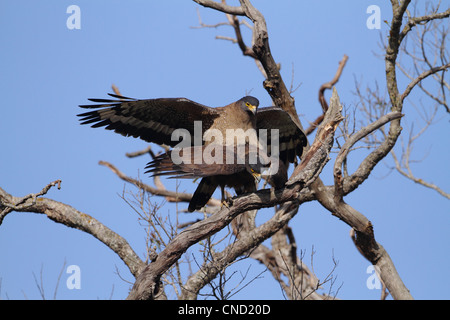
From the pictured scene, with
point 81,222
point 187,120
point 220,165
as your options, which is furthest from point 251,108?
point 81,222

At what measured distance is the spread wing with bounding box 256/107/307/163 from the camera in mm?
6070

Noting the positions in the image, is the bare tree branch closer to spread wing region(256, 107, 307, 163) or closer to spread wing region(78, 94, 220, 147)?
spread wing region(78, 94, 220, 147)

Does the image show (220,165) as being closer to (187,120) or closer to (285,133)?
(187,120)

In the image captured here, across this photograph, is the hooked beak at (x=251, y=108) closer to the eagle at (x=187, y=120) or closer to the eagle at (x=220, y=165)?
the eagle at (x=187, y=120)

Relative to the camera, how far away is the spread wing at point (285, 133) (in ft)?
19.9

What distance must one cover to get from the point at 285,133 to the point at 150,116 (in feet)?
5.35

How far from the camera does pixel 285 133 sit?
6.23 m

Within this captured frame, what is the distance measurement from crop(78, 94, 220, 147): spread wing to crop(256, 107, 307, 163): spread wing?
70 centimetres

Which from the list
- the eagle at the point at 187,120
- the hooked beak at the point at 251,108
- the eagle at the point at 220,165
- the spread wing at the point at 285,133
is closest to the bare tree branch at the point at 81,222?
the eagle at the point at 187,120

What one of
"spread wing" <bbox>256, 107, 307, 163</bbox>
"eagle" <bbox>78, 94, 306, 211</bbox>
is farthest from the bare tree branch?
"spread wing" <bbox>256, 107, 307, 163</bbox>

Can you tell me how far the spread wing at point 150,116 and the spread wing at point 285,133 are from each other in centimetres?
70
